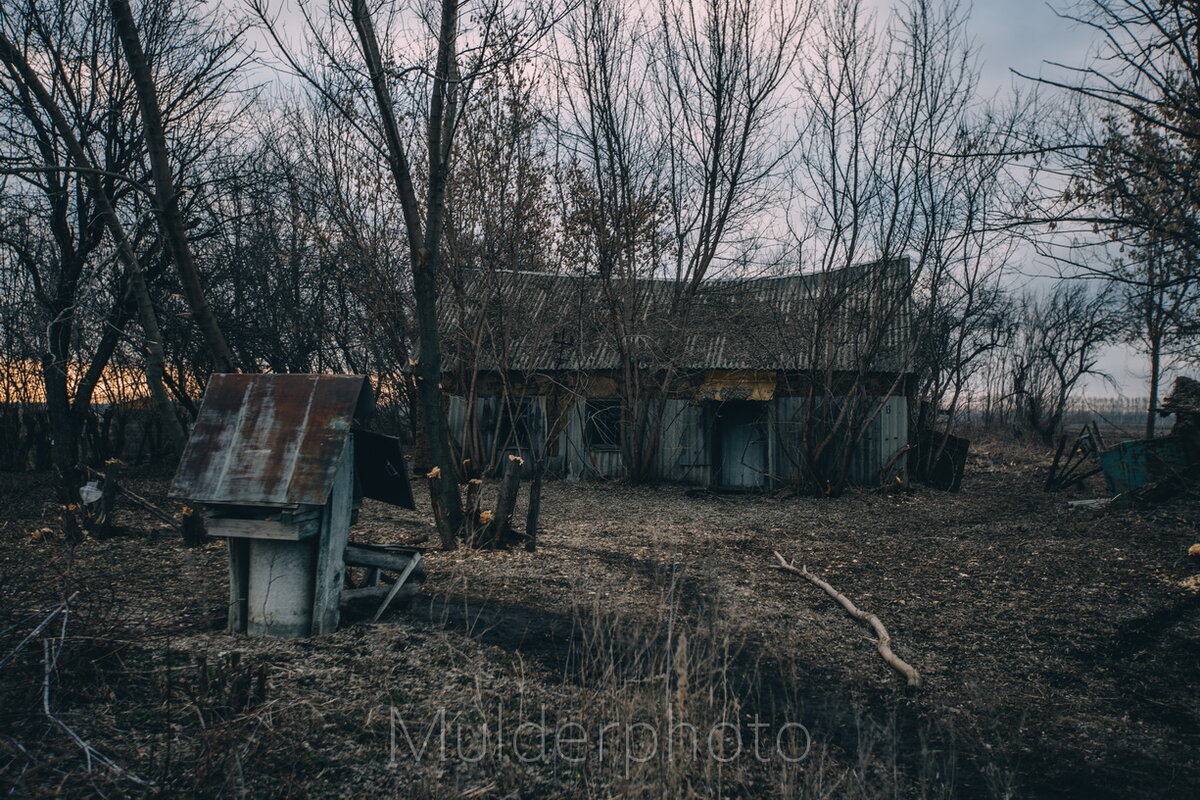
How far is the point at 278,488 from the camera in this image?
453 cm

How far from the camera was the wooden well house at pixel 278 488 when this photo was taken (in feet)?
15.0

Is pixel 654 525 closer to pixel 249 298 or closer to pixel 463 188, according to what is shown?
pixel 463 188

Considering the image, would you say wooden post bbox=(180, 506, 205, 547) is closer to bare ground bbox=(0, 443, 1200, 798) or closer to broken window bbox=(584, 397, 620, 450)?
bare ground bbox=(0, 443, 1200, 798)

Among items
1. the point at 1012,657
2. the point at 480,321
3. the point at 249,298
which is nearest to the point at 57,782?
the point at 1012,657

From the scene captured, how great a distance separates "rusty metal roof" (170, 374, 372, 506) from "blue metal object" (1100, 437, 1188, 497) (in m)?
11.4

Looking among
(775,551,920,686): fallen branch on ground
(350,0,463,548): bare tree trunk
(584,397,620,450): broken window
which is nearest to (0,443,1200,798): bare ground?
(775,551,920,686): fallen branch on ground

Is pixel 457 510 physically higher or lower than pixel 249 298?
lower

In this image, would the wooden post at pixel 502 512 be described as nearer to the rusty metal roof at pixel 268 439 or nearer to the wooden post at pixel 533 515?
the wooden post at pixel 533 515

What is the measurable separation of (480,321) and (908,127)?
9.01 m

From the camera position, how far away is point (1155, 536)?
9000 millimetres

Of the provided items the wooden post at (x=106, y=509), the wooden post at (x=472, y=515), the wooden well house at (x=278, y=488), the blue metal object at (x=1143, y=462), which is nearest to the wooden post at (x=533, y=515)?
the wooden post at (x=472, y=515)

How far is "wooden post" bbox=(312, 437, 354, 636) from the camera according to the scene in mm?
4805

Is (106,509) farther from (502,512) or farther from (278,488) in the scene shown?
(278,488)

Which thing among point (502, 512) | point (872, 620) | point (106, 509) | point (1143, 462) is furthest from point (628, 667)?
point (1143, 462)
